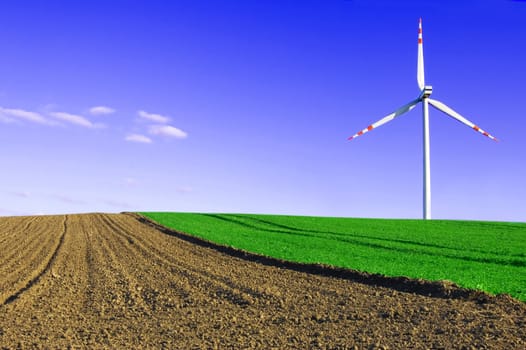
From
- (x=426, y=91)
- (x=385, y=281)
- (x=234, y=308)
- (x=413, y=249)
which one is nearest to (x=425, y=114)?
(x=426, y=91)

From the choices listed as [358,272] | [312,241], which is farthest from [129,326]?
[312,241]

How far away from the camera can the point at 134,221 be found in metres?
43.4

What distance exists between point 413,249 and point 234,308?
54.6 feet

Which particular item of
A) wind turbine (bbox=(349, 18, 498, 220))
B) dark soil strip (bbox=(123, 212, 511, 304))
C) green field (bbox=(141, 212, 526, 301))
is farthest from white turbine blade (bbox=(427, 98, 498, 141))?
dark soil strip (bbox=(123, 212, 511, 304))

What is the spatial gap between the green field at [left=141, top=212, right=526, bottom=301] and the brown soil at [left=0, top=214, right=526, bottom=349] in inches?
81.5

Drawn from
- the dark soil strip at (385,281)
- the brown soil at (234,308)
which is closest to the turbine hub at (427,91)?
the dark soil strip at (385,281)

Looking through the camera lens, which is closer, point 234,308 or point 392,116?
point 234,308

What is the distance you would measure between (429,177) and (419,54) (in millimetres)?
11139

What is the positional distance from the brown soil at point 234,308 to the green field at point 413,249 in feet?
6.79

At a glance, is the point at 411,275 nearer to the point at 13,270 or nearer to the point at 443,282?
the point at 443,282

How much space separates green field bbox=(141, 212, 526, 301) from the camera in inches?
708

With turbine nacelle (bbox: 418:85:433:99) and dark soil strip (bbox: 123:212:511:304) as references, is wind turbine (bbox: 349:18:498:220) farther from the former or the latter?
dark soil strip (bbox: 123:212:511:304)

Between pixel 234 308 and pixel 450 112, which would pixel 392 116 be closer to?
pixel 450 112

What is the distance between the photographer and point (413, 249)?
2722 centimetres
